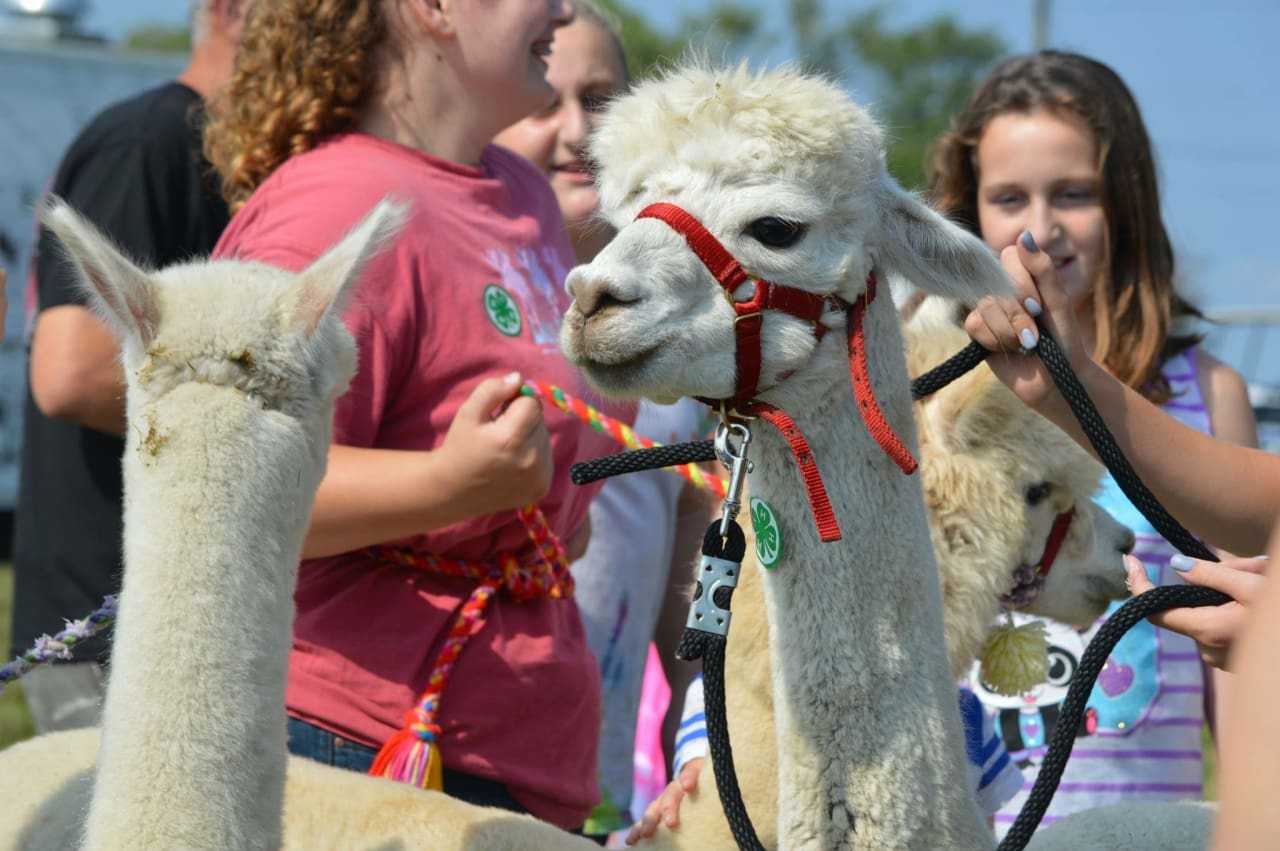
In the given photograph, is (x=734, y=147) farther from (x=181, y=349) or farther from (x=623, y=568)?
(x=623, y=568)

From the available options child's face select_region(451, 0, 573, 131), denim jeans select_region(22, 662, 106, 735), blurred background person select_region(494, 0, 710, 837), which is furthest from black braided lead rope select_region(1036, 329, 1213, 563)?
denim jeans select_region(22, 662, 106, 735)

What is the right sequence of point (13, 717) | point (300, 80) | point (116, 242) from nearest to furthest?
point (300, 80) → point (116, 242) → point (13, 717)

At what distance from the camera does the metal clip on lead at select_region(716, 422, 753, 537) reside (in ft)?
6.04

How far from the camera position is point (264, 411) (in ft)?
6.15

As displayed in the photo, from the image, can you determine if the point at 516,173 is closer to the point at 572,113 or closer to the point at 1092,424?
the point at 572,113

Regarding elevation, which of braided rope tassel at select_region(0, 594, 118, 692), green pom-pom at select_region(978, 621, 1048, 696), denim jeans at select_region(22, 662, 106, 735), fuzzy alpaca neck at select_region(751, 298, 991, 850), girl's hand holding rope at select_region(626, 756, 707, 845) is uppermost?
fuzzy alpaca neck at select_region(751, 298, 991, 850)

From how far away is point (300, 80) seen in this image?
264 centimetres

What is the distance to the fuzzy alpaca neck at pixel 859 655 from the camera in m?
1.88

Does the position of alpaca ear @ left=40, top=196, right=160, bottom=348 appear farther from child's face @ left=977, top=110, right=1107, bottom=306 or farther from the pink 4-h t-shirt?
child's face @ left=977, top=110, right=1107, bottom=306

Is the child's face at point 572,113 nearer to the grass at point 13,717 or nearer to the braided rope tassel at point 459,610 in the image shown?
the braided rope tassel at point 459,610

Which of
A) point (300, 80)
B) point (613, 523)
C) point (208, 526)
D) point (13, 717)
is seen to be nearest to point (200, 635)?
point (208, 526)

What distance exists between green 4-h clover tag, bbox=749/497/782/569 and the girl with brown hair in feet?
4.29

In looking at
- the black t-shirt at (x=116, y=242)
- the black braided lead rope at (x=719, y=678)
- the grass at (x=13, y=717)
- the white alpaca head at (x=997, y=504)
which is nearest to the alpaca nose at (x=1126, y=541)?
the white alpaca head at (x=997, y=504)

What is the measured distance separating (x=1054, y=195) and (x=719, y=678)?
1.90 metres
